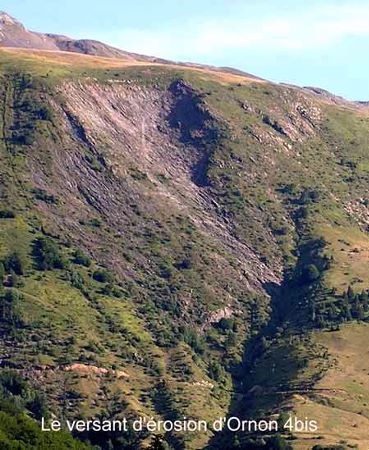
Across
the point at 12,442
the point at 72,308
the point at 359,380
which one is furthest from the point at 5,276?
the point at 12,442

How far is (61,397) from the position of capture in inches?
6678

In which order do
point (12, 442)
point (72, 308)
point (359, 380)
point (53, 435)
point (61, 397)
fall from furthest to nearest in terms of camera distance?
point (72, 308), point (359, 380), point (61, 397), point (53, 435), point (12, 442)

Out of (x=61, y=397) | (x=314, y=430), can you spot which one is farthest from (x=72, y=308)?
(x=314, y=430)

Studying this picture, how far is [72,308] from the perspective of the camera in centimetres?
19262

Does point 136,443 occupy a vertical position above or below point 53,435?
below

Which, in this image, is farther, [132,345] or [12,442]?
[132,345]

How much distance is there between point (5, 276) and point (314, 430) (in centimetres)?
6179

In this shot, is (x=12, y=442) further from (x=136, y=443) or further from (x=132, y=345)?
(x=132, y=345)

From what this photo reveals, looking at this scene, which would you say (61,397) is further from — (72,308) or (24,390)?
(72,308)

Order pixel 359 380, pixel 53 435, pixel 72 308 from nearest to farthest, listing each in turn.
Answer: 1. pixel 53 435
2. pixel 359 380
3. pixel 72 308

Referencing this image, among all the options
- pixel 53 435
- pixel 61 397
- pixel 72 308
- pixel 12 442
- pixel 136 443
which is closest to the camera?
pixel 12 442

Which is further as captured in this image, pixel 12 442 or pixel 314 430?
pixel 314 430

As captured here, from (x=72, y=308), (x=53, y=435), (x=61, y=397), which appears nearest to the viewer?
(x=53, y=435)

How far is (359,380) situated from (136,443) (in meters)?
40.8
